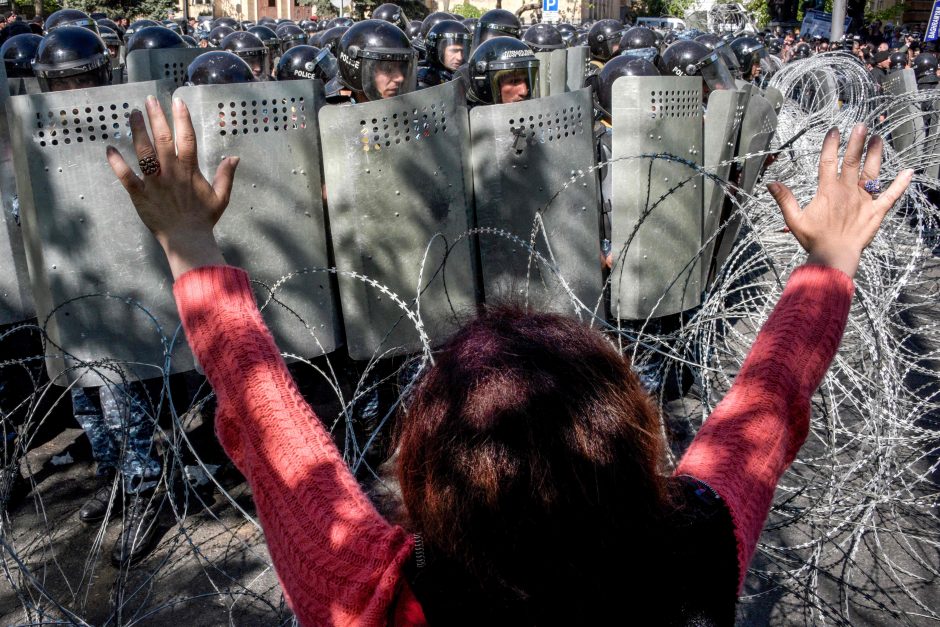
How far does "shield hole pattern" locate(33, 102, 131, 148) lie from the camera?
3.29 metres

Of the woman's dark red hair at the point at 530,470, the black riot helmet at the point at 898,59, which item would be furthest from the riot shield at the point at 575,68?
the black riot helmet at the point at 898,59

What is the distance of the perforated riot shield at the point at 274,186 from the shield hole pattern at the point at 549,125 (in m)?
0.99

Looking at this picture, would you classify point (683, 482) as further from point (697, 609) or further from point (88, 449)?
point (88, 449)

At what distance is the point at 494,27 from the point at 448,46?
1.02 meters

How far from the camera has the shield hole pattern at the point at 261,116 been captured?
3.54 m

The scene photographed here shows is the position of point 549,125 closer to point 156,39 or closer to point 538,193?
point 538,193

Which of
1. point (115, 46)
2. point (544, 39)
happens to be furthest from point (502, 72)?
point (115, 46)

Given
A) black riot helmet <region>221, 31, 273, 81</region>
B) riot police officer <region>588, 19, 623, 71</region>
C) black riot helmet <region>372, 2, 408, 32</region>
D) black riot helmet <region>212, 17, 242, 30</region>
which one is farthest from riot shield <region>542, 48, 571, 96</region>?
black riot helmet <region>212, 17, 242, 30</region>

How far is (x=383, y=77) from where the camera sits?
16.3 feet

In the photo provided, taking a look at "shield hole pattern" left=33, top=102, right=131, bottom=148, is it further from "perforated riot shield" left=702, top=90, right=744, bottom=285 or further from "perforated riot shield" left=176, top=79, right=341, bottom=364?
"perforated riot shield" left=702, top=90, right=744, bottom=285

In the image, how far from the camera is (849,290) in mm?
1384

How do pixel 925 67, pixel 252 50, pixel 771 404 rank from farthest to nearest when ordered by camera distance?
pixel 925 67
pixel 252 50
pixel 771 404

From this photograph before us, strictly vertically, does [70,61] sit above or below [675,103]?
above

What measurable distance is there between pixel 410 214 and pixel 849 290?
266cm
